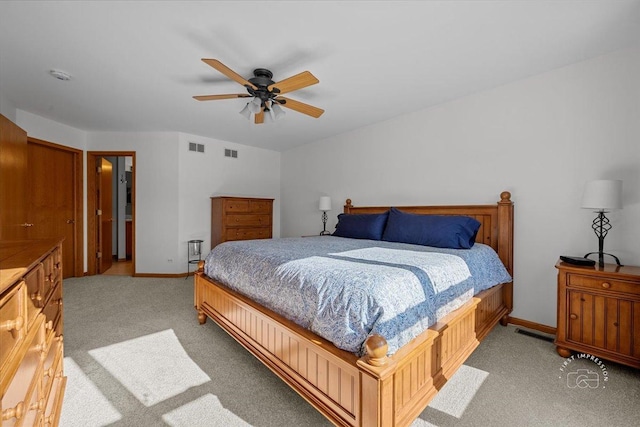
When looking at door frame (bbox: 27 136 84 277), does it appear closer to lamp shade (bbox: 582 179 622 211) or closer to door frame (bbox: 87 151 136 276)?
door frame (bbox: 87 151 136 276)

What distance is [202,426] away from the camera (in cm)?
147

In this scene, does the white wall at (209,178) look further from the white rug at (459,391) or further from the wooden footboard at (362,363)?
the white rug at (459,391)

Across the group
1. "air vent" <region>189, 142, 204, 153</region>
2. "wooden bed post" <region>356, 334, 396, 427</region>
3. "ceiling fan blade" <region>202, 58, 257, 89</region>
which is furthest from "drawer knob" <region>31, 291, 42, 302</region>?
"air vent" <region>189, 142, 204, 153</region>

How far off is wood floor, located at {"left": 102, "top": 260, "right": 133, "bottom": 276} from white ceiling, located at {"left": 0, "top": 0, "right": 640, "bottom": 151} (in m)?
2.80

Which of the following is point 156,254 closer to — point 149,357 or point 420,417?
point 149,357

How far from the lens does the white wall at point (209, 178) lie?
474cm

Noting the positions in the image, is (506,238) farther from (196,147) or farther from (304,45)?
(196,147)

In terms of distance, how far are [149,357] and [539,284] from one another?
3.49 metres

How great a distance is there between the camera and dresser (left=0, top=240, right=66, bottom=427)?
792 mm

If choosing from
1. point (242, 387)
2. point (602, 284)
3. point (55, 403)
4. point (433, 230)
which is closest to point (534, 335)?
point (602, 284)

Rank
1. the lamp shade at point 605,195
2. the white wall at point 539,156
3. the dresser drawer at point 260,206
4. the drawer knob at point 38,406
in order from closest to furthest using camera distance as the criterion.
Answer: the drawer knob at point 38,406 → the lamp shade at point 605,195 → the white wall at point 539,156 → the dresser drawer at point 260,206

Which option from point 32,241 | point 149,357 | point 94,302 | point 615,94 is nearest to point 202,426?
point 149,357

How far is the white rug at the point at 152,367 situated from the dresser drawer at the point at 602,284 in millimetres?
2745

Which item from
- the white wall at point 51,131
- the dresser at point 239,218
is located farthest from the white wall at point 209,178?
the white wall at point 51,131
